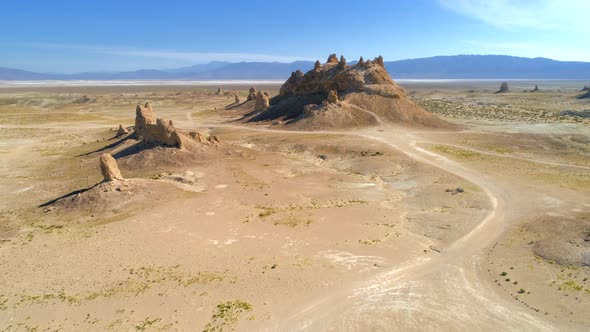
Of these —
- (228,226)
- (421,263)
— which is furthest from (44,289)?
(421,263)

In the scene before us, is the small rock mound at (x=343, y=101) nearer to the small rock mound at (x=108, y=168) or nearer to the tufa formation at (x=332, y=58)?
the tufa formation at (x=332, y=58)

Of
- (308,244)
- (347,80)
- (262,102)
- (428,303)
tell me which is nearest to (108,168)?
(308,244)

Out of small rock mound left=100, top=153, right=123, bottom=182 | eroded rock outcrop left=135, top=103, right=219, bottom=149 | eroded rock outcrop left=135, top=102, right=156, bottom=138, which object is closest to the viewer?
small rock mound left=100, top=153, right=123, bottom=182

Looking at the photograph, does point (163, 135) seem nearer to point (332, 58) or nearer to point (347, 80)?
point (347, 80)

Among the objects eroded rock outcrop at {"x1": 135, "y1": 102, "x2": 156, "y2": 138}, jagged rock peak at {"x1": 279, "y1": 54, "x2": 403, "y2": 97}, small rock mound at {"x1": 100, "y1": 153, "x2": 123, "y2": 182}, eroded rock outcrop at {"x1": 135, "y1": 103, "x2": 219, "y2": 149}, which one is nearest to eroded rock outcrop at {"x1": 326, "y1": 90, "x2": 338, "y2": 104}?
jagged rock peak at {"x1": 279, "y1": 54, "x2": 403, "y2": 97}

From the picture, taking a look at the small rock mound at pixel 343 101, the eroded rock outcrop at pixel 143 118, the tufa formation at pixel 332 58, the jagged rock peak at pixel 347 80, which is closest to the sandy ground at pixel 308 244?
the eroded rock outcrop at pixel 143 118

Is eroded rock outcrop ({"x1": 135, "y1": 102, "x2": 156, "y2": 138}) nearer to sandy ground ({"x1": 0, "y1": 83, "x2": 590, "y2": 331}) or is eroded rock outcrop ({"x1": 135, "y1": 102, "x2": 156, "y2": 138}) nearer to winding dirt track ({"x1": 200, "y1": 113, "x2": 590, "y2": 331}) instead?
sandy ground ({"x1": 0, "y1": 83, "x2": 590, "y2": 331})

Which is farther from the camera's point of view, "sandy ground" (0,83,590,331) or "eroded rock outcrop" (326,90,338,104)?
"eroded rock outcrop" (326,90,338,104)
